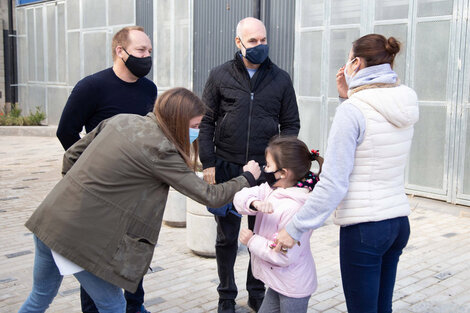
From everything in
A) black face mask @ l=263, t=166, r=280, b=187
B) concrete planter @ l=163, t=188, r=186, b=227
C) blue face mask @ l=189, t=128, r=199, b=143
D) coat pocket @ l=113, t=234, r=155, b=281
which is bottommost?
concrete planter @ l=163, t=188, r=186, b=227

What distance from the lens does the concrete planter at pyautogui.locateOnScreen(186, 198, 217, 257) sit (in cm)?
564

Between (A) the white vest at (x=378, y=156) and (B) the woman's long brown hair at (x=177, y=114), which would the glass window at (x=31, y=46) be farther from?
(A) the white vest at (x=378, y=156)

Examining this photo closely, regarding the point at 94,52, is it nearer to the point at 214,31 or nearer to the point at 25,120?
→ the point at 25,120

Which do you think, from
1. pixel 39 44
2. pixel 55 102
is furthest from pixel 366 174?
pixel 39 44

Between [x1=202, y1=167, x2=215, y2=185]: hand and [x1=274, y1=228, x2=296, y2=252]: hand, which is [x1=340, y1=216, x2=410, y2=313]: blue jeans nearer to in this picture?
[x1=274, y1=228, x2=296, y2=252]: hand

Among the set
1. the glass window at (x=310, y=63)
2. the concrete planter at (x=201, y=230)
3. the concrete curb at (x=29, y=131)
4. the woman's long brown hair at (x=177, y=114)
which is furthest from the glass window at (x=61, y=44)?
the woman's long brown hair at (x=177, y=114)

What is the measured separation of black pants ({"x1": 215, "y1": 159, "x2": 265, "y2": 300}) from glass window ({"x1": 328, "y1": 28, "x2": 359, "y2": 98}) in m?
5.78

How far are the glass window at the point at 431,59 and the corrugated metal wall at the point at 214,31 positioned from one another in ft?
12.7

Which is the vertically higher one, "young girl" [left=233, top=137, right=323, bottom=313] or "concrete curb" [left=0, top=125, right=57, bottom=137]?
"young girl" [left=233, top=137, right=323, bottom=313]

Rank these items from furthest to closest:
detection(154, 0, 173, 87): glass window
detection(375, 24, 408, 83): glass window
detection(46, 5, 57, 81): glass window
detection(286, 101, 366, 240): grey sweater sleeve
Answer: detection(46, 5, 57, 81): glass window < detection(154, 0, 173, 87): glass window < detection(375, 24, 408, 83): glass window < detection(286, 101, 366, 240): grey sweater sleeve

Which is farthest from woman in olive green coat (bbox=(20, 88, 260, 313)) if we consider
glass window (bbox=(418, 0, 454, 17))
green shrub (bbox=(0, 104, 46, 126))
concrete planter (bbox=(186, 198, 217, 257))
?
green shrub (bbox=(0, 104, 46, 126))

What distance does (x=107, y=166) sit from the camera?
269 centimetres

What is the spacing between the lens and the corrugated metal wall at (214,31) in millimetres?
11578

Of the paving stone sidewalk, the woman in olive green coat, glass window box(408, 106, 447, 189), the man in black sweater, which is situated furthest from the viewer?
glass window box(408, 106, 447, 189)
